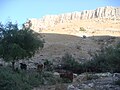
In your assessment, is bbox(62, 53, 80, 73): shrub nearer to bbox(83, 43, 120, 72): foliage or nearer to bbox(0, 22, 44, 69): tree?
bbox(83, 43, 120, 72): foliage

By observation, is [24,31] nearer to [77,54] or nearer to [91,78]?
[91,78]

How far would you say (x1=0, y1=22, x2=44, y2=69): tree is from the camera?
70.8 ft

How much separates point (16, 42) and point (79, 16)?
9321 centimetres

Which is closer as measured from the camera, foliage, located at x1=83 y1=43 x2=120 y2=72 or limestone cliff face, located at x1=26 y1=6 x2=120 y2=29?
foliage, located at x1=83 y1=43 x2=120 y2=72

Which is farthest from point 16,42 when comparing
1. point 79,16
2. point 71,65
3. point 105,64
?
point 79,16

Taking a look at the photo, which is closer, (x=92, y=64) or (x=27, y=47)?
(x=27, y=47)

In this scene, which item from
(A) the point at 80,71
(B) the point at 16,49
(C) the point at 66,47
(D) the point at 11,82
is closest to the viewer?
(D) the point at 11,82

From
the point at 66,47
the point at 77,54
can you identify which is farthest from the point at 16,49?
the point at 66,47

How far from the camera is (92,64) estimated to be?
26.2 metres

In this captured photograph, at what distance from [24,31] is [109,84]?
7013mm

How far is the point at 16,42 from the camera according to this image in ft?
72.7

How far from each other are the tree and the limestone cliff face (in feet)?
253

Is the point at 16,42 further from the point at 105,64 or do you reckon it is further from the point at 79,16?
the point at 79,16

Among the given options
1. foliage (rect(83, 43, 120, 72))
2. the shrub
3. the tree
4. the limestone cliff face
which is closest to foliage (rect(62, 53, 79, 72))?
the shrub
